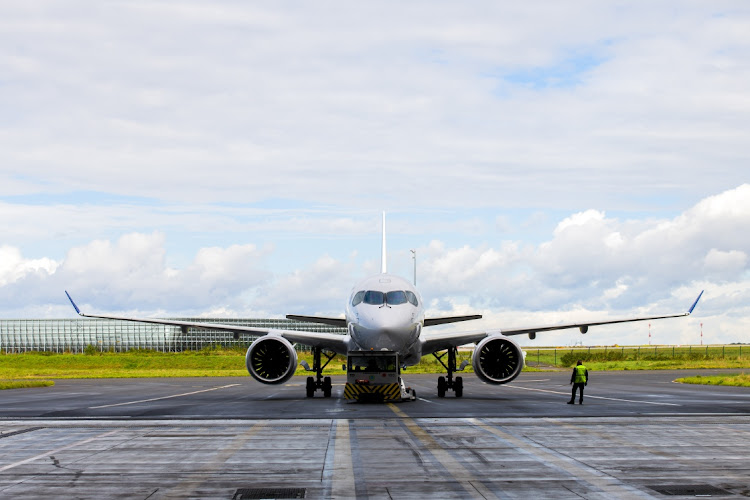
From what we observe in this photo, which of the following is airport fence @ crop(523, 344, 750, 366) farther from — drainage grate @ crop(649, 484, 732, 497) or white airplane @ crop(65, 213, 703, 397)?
drainage grate @ crop(649, 484, 732, 497)

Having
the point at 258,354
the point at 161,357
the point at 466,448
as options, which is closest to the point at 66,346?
the point at 161,357

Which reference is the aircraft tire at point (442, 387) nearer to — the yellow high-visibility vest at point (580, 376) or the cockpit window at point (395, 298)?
the cockpit window at point (395, 298)

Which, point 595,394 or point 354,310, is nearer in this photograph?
point 354,310

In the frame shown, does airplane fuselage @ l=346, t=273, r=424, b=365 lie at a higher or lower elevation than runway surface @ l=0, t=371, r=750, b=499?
higher

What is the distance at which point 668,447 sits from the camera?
1528cm

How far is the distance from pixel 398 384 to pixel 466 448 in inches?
566

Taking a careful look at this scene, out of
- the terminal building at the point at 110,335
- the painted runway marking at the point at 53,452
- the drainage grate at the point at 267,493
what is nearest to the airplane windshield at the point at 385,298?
the painted runway marking at the point at 53,452

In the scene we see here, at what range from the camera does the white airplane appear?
97.8 ft

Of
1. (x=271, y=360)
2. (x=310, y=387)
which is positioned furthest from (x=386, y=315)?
(x=310, y=387)

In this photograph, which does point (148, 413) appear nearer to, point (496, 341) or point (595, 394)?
point (496, 341)

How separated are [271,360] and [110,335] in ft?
305

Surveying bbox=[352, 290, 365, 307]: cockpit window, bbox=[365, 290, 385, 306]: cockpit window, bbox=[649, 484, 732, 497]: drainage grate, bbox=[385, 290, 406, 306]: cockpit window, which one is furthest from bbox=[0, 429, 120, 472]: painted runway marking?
bbox=[352, 290, 365, 307]: cockpit window

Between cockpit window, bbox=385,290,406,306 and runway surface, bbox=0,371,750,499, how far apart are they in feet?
16.2

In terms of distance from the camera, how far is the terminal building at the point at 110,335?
116812mm
